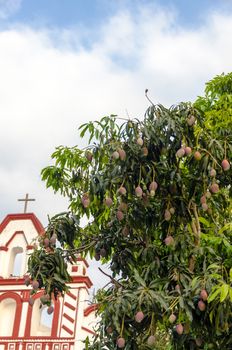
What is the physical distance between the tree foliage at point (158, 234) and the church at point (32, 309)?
10070 millimetres

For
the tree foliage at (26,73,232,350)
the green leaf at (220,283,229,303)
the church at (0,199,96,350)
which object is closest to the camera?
the green leaf at (220,283,229,303)

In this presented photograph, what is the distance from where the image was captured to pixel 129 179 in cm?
612

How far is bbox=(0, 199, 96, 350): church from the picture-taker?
1709cm

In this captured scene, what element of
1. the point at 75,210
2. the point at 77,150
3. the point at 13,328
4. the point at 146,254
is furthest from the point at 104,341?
the point at 13,328

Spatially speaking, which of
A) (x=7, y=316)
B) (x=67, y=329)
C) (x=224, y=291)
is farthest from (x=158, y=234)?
(x=7, y=316)

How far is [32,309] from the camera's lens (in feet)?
57.6

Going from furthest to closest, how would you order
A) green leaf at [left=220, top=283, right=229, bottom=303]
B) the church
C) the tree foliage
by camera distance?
the church → the tree foliage → green leaf at [left=220, top=283, right=229, bottom=303]

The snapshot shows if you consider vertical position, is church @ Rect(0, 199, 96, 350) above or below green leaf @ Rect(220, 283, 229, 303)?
above

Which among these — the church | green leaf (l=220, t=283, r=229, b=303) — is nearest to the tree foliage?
green leaf (l=220, t=283, r=229, b=303)

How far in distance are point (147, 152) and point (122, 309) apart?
1.45 m

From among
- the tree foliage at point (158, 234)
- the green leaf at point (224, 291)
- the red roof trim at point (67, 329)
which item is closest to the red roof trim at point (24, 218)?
the red roof trim at point (67, 329)

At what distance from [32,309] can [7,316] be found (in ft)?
2.83

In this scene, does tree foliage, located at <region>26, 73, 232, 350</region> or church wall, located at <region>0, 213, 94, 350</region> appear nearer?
tree foliage, located at <region>26, 73, 232, 350</region>

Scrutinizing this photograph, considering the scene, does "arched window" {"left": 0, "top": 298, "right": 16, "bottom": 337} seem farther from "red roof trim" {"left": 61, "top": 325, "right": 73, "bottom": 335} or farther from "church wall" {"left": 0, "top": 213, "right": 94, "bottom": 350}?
"red roof trim" {"left": 61, "top": 325, "right": 73, "bottom": 335}
